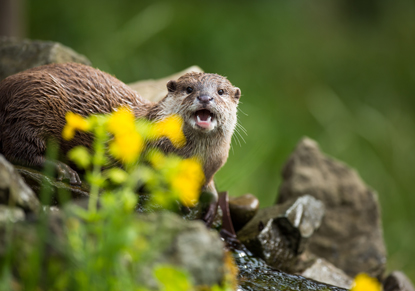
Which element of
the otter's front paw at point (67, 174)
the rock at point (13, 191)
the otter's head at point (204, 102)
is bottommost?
the otter's front paw at point (67, 174)

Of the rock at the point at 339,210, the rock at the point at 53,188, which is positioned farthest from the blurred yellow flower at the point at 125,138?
the rock at the point at 339,210

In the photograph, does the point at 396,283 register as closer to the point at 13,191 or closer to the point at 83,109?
the point at 83,109

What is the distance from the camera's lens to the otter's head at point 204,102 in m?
2.69

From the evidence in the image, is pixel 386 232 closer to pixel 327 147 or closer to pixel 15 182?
pixel 327 147

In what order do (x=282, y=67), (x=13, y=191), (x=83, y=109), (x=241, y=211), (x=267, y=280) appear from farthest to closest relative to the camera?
(x=282, y=67), (x=241, y=211), (x=83, y=109), (x=267, y=280), (x=13, y=191)

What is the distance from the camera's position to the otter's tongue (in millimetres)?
2674

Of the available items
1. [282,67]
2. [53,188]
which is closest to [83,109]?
[53,188]

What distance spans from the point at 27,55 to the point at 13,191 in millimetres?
2473

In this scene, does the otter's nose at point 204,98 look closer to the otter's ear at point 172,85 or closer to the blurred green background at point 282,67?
the otter's ear at point 172,85

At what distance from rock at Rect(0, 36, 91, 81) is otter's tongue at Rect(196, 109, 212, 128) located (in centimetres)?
152

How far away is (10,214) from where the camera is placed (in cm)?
148

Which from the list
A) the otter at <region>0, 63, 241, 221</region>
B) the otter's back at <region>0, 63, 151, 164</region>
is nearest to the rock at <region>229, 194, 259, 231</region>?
the otter at <region>0, 63, 241, 221</region>

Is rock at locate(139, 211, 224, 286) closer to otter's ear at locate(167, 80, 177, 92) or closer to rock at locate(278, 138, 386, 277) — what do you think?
otter's ear at locate(167, 80, 177, 92)

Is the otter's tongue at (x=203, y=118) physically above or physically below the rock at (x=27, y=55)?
above
